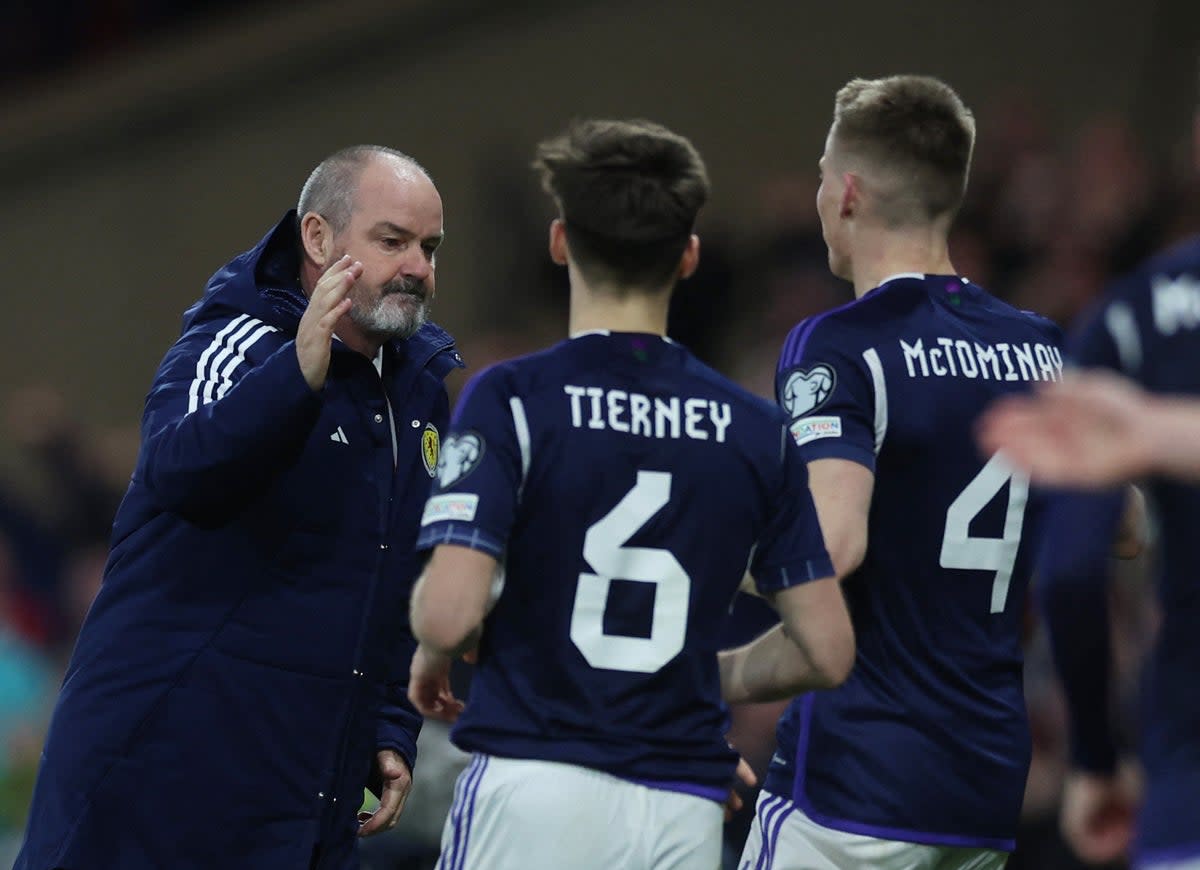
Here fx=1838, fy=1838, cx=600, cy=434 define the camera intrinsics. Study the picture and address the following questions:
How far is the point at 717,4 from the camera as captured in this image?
39.7 ft

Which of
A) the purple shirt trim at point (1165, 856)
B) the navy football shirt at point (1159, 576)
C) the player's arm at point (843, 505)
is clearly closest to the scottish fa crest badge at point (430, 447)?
the player's arm at point (843, 505)

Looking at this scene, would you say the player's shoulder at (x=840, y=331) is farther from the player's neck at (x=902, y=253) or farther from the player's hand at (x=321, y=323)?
the player's hand at (x=321, y=323)

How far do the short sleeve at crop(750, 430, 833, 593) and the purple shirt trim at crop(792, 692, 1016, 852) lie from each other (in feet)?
2.19

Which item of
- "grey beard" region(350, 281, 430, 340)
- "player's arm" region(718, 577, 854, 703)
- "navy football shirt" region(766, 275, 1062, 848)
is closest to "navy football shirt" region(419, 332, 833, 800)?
"player's arm" region(718, 577, 854, 703)

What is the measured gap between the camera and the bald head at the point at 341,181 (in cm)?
415

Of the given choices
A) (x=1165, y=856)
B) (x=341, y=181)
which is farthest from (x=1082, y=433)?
(x=341, y=181)

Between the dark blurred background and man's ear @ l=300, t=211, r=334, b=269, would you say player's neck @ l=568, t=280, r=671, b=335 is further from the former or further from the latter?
the dark blurred background

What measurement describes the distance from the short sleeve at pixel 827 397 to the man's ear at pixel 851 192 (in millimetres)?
307

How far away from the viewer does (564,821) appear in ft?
10.5

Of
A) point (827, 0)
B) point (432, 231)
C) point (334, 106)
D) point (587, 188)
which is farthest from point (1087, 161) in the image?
point (587, 188)

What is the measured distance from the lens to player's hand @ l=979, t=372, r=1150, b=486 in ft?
7.57

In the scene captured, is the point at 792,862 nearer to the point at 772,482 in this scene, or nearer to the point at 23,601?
the point at 772,482

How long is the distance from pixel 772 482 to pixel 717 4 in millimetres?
9239

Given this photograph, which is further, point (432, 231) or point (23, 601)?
point (23, 601)
